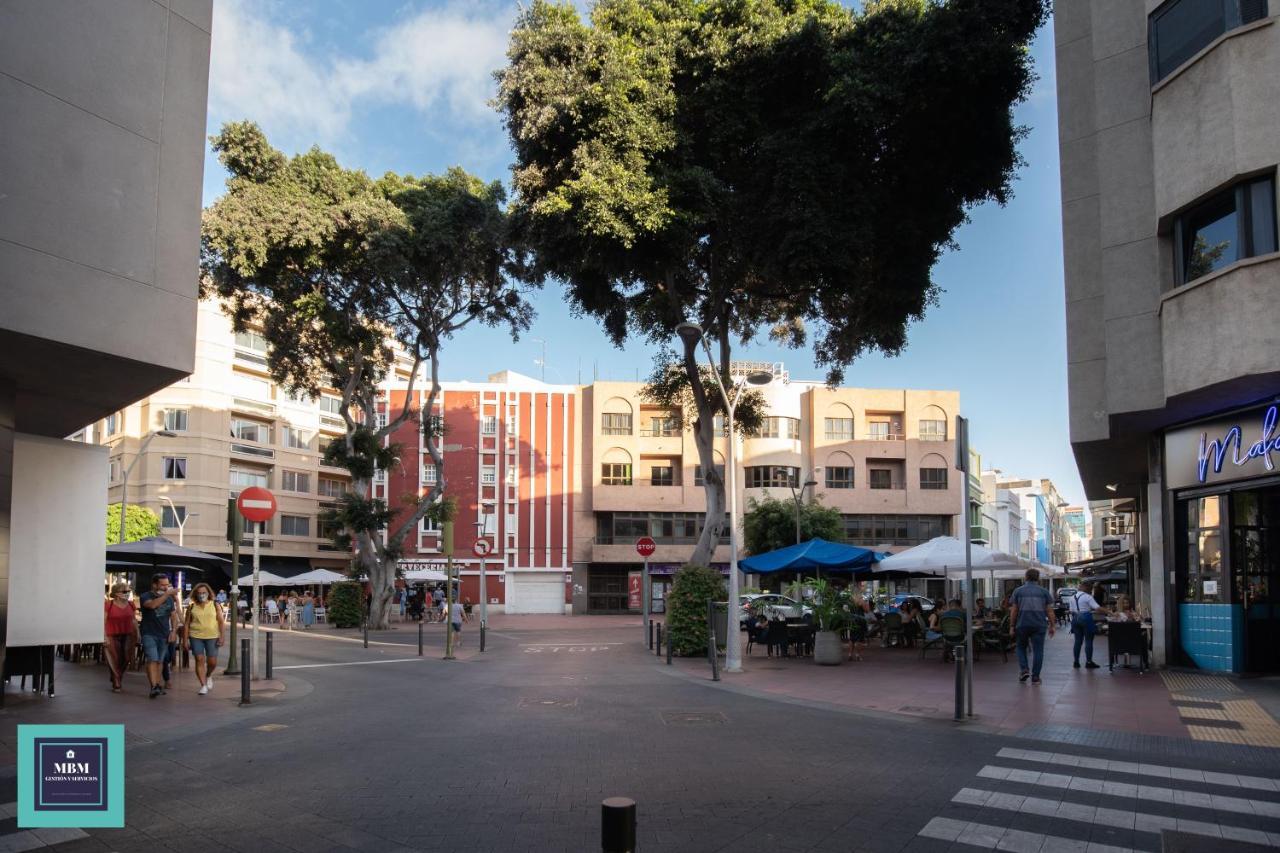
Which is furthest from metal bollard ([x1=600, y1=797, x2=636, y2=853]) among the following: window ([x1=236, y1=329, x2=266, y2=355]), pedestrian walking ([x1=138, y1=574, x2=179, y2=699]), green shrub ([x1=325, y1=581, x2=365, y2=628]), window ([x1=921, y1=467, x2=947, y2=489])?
window ([x1=236, y1=329, x2=266, y2=355])

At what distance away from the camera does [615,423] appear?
5909 centimetres

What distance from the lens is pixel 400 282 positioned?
31312 millimetres

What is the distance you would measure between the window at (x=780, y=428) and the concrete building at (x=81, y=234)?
47.7 m

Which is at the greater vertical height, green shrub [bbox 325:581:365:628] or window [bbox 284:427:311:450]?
window [bbox 284:427:311:450]

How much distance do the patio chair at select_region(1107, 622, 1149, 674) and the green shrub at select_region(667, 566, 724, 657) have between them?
8072mm

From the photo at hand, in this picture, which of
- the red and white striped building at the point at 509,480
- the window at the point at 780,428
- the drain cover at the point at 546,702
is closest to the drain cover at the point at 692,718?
the drain cover at the point at 546,702

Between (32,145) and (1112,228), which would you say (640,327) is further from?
(32,145)

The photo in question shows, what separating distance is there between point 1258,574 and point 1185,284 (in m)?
5.17

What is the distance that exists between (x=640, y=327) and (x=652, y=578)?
36.8 m

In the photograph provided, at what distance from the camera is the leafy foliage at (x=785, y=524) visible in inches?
1962

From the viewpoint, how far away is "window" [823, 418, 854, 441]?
58250 millimetres

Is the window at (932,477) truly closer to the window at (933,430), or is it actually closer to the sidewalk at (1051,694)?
the window at (933,430)

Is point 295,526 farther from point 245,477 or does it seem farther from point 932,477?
point 932,477

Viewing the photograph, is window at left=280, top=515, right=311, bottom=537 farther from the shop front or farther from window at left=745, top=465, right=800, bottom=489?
the shop front
